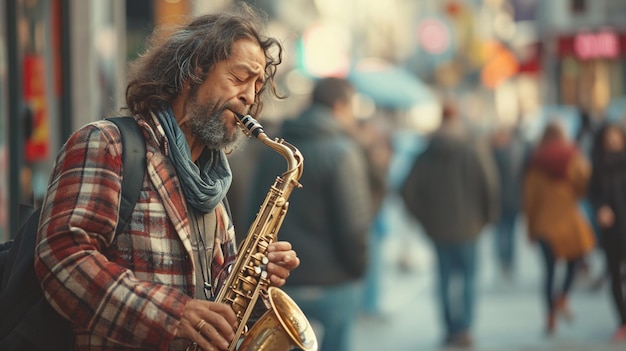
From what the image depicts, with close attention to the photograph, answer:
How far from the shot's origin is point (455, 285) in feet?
35.5

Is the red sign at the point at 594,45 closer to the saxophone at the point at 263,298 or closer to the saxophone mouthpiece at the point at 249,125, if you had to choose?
the saxophone at the point at 263,298

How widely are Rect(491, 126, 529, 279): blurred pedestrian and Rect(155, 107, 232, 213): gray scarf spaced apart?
11852 millimetres

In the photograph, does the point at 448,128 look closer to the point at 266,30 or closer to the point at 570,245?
the point at 570,245

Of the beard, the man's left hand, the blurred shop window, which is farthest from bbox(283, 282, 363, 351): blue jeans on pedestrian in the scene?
the blurred shop window

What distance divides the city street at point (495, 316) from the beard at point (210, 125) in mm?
6921

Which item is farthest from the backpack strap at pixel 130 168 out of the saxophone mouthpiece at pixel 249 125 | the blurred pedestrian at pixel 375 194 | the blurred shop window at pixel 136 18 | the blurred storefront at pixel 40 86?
the blurred shop window at pixel 136 18

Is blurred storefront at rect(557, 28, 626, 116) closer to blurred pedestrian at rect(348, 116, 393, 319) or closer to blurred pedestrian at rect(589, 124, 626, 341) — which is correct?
blurred pedestrian at rect(348, 116, 393, 319)

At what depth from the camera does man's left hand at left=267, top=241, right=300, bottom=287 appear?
11.6ft

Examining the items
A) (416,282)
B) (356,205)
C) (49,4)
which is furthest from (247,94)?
(416,282)

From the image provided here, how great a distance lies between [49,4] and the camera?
815 centimetres

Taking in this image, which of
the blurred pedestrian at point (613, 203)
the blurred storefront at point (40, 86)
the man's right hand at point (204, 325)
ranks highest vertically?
the man's right hand at point (204, 325)

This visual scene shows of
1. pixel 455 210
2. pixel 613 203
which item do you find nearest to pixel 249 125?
pixel 455 210

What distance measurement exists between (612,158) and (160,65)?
799 centimetres

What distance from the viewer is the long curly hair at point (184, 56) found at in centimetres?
349
